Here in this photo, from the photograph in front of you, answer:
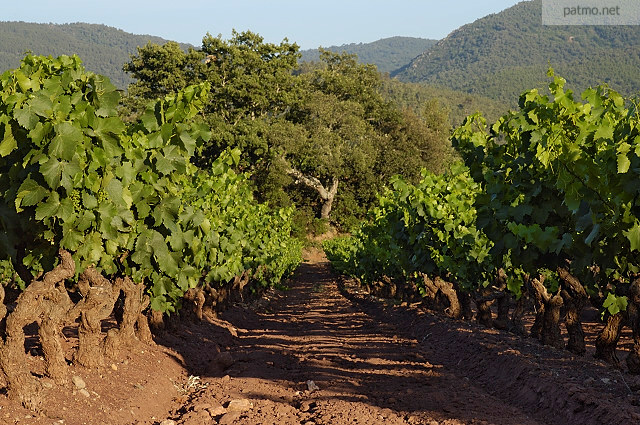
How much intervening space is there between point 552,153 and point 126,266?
4980mm

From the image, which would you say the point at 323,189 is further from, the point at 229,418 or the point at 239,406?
the point at 229,418

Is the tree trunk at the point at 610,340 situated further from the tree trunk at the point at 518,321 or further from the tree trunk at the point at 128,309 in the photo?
the tree trunk at the point at 128,309

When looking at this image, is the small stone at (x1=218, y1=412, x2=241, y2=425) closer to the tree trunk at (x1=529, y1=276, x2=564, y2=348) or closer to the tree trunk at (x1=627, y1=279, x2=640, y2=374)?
the tree trunk at (x1=627, y1=279, x2=640, y2=374)

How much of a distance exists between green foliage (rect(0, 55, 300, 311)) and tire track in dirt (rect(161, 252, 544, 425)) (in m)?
1.64

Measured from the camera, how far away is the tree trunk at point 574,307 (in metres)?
9.69

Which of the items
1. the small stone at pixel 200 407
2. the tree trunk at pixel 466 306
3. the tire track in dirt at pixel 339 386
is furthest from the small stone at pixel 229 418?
the tree trunk at pixel 466 306

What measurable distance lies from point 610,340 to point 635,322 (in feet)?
3.45

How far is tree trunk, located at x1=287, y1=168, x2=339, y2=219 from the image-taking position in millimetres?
56053

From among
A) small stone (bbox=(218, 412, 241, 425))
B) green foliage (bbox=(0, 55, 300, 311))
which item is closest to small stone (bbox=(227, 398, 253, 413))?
small stone (bbox=(218, 412, 241, 425))

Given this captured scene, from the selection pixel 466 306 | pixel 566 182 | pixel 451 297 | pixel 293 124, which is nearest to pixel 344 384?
pixel 566 182

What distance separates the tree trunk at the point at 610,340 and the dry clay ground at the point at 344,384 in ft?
0.63

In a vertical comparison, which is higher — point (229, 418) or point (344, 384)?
Result: point (229, 418)

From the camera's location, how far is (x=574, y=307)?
33.1 ft

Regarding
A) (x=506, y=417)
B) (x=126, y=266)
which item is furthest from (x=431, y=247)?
(x=506, y=417)
